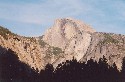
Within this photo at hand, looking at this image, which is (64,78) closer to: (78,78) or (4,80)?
(78,78)

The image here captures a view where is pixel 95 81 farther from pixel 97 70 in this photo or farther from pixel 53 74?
pixel 53 74

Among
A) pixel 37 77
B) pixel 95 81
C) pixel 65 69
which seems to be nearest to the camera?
pixel 95 81

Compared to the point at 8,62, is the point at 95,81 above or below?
below

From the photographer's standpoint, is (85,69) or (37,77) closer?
(85,69)

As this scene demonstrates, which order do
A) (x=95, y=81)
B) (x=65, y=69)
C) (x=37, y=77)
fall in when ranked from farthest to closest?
(x=37, y=77) < (x=65, y=69) < (x=95, y=81)

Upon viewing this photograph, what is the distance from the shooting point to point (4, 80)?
141 meters

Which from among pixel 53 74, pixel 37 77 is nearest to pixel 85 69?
pixel 53 74

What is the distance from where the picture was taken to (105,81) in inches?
4906

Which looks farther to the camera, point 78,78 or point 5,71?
point 5,71

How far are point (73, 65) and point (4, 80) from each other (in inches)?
1106

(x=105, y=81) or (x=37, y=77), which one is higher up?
(x=37, y=77)

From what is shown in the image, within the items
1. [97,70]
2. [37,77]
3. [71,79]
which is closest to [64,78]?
[71,79]

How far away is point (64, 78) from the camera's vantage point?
5113 inches

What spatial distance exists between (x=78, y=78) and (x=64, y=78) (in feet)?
19.6
